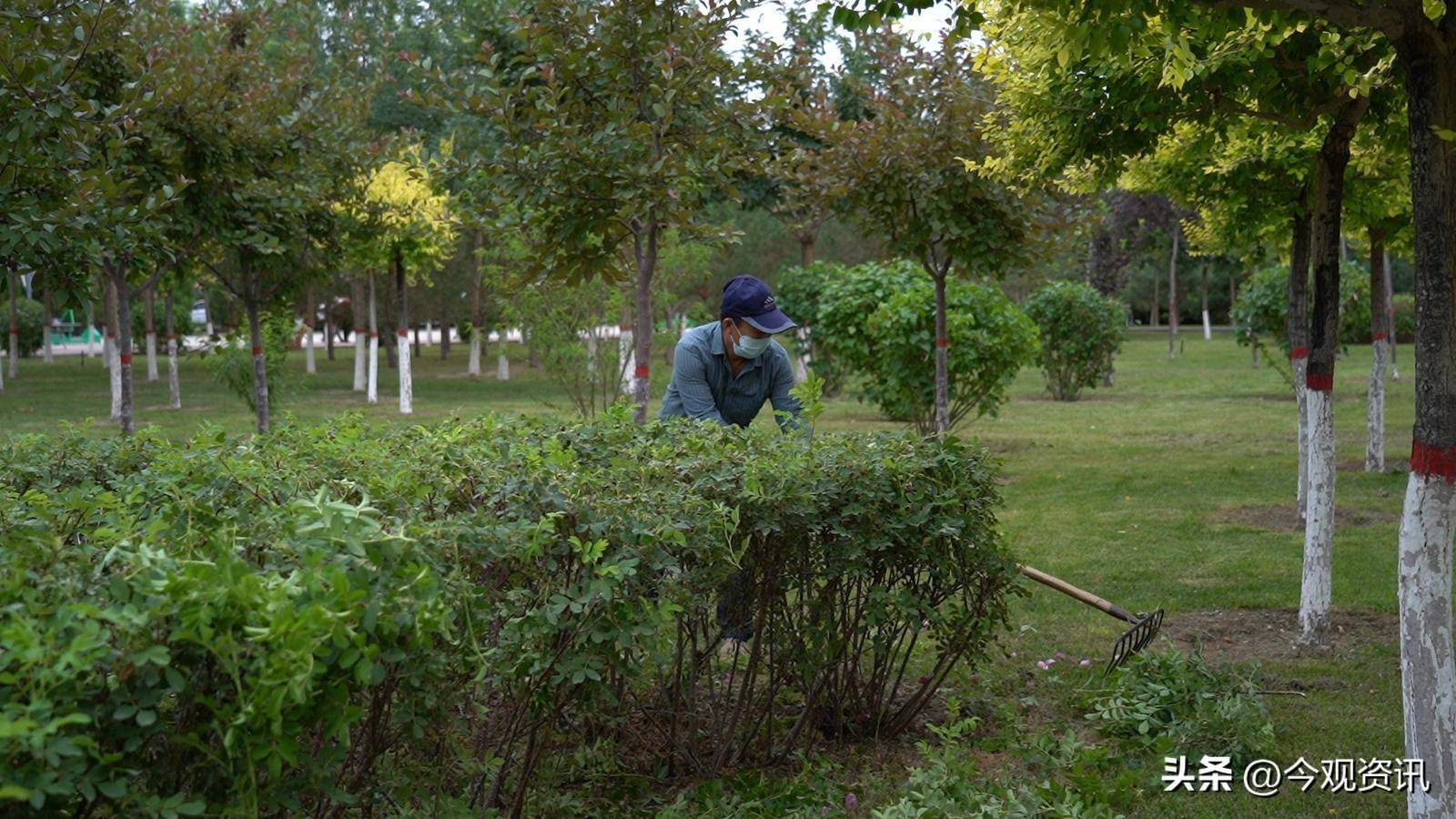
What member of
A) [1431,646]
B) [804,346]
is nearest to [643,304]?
[1431,646]

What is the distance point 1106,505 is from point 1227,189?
3332 mm

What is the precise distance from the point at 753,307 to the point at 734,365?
357 mm

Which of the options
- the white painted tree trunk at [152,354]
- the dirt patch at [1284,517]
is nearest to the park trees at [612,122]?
the dirt patch at [1284,517]

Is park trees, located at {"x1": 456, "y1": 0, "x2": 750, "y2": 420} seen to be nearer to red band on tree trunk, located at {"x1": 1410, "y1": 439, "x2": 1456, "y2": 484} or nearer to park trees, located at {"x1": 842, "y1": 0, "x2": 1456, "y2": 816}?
park trees, located at {"x1": 842, "y1": 0, "x2": 1456, "y2": 816}

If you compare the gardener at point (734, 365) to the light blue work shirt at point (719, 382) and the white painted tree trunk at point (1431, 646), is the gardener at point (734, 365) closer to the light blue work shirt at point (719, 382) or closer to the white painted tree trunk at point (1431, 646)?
the light blue work shirt at point (719, 382)

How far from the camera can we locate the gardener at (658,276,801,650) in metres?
5.55

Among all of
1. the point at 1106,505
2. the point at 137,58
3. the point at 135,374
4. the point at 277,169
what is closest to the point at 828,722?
the point at 1106,505

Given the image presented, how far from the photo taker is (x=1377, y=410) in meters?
11.8

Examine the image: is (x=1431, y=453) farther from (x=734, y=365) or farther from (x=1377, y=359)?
(x=1377, y=359)

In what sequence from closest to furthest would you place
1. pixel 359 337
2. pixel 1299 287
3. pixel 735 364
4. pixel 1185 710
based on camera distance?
pixel 1185 710 → pixel 735 364 → pixel 1299 287 → pixel 359 337

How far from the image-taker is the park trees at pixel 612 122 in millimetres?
7363

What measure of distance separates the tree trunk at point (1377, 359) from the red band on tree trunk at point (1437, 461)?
25.8ft

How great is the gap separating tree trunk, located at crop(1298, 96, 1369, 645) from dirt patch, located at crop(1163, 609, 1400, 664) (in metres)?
0.13

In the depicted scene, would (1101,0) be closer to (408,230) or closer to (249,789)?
(249,789)
